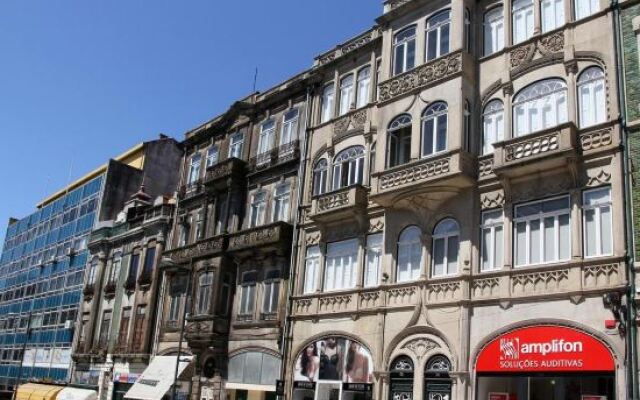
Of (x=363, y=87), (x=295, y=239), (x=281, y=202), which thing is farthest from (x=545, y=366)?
Answer: (x=281, y=202)

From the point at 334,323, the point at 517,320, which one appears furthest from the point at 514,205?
the point at 334,323

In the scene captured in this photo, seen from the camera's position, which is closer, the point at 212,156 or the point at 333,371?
the point at 333,371

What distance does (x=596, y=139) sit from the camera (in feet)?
64.4

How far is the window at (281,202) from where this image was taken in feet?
101

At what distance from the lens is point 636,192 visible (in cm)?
1838

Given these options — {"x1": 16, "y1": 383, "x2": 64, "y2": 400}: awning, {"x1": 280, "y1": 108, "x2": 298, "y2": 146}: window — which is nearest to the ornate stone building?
{"x1": 280, "y1": 108, "x2": 298, "y2": 146}: window

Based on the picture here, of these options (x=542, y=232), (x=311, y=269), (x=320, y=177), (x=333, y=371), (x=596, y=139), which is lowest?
(x=333, y=371)

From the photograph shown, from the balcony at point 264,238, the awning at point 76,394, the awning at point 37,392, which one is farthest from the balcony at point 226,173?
the awning at point 37,392

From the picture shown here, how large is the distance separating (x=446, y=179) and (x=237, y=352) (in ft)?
44.1

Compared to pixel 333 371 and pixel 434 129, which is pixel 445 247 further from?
pixel 333 371

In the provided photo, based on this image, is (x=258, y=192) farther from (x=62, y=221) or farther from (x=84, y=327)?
(x=62, y=221)

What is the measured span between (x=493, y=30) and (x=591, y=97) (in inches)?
204

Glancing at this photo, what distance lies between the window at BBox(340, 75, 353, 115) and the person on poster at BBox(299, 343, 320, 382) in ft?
33.5

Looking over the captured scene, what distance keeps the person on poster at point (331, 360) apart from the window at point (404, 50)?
10.7 metres
